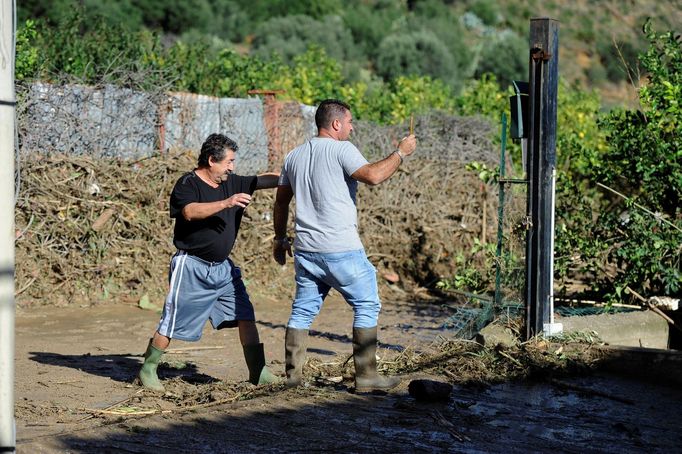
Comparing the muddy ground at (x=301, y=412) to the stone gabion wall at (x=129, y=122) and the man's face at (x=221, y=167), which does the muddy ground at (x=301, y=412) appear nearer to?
the man's face at (x=221, y=167)

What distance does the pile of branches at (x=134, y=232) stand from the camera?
36.9ft

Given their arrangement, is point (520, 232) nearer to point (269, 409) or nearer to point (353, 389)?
point (353, 389)

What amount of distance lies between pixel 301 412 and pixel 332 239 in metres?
1.15

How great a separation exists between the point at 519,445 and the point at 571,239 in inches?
160

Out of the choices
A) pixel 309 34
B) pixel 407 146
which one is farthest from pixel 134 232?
pixel 309 34

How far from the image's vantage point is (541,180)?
7.90 m

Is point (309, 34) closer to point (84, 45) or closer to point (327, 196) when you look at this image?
point (84, 45)

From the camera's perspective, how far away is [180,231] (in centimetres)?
683

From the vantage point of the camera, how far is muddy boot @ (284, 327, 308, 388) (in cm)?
664

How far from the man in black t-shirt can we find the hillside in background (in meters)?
22.8

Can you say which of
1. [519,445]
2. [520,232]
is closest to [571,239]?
[520,232]

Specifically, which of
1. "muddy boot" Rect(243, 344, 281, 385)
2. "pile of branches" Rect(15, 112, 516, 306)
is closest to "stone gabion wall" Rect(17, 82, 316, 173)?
"pile of branches" Rect(15, 112, 516, 306)

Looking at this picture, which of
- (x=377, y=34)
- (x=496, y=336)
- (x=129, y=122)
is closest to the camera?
(x=496, y=336)

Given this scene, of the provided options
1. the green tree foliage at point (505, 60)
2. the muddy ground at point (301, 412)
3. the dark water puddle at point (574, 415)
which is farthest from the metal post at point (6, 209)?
the green tree foliage at point (505, 60)
